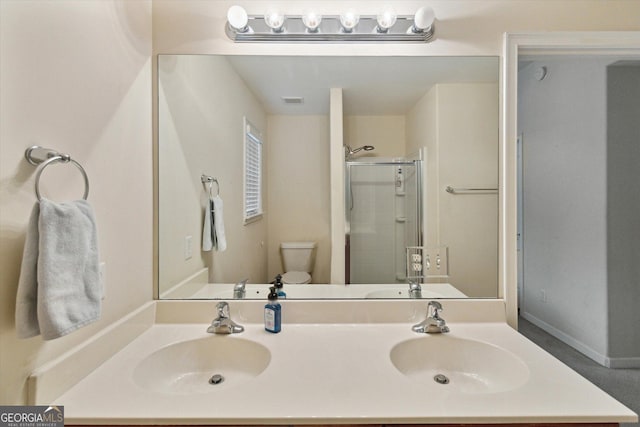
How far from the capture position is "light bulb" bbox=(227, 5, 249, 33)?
1192 mm

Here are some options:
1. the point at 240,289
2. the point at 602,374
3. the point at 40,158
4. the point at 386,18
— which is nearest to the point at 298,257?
the point at 240,289

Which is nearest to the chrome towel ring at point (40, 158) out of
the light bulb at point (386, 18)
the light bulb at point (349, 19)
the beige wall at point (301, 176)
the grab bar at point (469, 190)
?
the beige wall at point (301, 176)

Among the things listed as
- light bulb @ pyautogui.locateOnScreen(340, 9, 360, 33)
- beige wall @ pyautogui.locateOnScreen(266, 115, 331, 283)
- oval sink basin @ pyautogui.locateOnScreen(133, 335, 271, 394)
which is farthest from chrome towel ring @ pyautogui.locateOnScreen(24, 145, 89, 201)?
light bulb @ pyautogui.locateOnScreen(340, 9, 360, 33)

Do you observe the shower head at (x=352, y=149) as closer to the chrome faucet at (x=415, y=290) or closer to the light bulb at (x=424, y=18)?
the light bulb at (x=424, y=18)

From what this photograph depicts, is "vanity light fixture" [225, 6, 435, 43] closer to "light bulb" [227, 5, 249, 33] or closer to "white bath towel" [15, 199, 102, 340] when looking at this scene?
"light bulb" [227, 5, 249, 33]

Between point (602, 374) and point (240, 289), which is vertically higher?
point (240, 289)

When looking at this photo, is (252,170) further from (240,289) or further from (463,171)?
(463,171)

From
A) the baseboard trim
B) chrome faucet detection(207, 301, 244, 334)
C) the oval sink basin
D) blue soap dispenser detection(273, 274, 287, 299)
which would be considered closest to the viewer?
the oval sink basin

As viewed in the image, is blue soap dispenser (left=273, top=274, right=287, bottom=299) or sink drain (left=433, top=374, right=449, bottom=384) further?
blue soap dispenser (left=273, top=274, right=287, bottom=299)

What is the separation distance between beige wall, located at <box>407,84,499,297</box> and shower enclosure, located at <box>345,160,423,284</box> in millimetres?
76

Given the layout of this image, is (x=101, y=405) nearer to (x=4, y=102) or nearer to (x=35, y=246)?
(x=35, y=246)

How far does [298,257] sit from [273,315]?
0.98ft

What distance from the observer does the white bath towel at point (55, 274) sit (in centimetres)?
64

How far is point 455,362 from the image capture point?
111 centimetres
